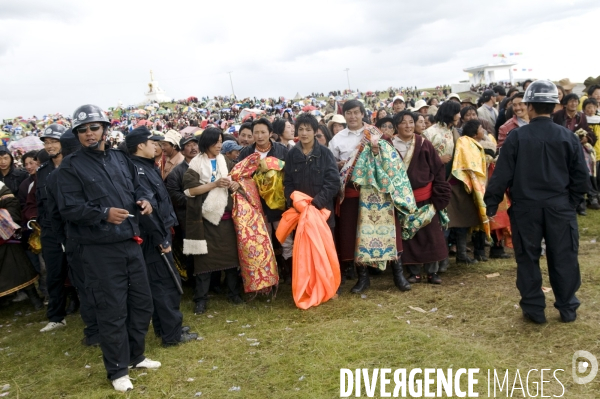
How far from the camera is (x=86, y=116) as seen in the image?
3826mm

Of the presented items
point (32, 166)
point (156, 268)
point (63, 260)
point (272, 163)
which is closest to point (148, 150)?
point (156, 268)

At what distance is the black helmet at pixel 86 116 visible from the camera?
381cm

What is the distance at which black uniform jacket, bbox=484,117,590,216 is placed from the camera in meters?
4.39

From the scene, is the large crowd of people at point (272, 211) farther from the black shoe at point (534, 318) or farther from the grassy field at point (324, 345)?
the grassy field at point (324, 345)

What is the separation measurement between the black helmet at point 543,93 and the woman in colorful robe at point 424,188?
161cm

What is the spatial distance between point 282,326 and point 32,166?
433 centimetres

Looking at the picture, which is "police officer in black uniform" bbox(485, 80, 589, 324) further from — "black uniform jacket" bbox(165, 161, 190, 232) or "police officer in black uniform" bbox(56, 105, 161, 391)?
"black uniform jacket" bbox(165, 161, 190, 232)

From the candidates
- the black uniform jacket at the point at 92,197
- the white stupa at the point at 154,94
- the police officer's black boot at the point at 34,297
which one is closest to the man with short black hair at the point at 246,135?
the black uniform jacket at the point at 92,197

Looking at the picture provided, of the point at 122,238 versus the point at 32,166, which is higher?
the point at 32,166

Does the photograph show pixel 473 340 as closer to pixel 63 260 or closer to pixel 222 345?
pixel 222 345

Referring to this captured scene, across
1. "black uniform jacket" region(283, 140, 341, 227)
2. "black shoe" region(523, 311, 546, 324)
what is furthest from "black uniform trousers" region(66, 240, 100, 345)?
"black shoe" region(523, 311, 546, 324)

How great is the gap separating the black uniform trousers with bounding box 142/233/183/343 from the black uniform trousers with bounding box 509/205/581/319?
323 centimetres

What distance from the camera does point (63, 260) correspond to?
19.0 ft

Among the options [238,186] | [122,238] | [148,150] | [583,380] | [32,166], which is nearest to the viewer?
[583,380]
